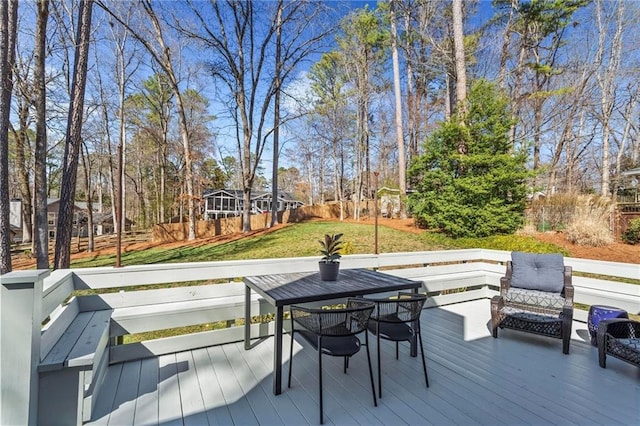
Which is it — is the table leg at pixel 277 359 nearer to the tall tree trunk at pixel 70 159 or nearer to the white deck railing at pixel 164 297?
the white deck railing at pixel 164 297

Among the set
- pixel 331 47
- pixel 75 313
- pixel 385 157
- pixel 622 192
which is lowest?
pixel 75 313

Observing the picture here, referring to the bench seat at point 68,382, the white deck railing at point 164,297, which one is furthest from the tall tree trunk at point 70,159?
the bench seat at point 68,382

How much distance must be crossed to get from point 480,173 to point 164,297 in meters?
7.87

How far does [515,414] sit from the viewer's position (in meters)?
1.93

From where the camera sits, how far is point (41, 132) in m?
5.35

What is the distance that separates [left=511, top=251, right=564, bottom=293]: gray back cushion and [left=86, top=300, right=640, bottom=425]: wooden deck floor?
63cm

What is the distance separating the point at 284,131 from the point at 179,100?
14.0ft

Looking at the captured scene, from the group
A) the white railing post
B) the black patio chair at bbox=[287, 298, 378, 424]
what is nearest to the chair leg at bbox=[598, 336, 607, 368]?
the black patio chair at bbox=[287, 298, 378, 424]

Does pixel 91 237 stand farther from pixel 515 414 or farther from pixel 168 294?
pixel 515 414

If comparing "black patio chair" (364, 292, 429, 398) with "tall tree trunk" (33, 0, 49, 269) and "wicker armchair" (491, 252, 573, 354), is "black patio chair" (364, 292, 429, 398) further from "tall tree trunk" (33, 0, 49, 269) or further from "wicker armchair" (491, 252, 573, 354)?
"tall tree trunk" (33, 0, 49, 269)

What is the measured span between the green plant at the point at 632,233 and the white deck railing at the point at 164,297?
484 centimetres

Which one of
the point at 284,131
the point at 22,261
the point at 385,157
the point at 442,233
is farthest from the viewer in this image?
the point at 385,157

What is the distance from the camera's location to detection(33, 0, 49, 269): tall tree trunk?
5061 mm

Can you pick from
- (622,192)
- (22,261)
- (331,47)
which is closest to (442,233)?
(331,47)
